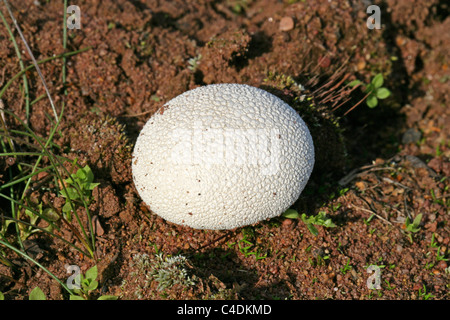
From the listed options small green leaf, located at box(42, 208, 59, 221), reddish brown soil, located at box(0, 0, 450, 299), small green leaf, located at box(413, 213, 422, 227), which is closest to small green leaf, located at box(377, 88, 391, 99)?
reddish brown soil, located at box(0, 0, 450, 299)

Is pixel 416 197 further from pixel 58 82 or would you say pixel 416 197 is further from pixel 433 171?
pixel 58 82

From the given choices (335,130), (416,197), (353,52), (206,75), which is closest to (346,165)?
(335,130)

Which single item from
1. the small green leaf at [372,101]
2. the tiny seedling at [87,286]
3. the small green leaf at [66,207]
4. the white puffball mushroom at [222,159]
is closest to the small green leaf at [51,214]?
the small green leaf at [66,207]

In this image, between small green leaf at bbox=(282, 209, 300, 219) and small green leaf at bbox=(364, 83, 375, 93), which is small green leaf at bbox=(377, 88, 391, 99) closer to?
small green leaf at bbox=(364, 83, 375, 93)

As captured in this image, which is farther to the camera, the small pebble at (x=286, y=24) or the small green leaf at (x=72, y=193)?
the small pebble at (x=286, y=24)

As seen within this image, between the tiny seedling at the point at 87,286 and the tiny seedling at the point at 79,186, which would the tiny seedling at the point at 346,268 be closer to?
the tiny seedling at the point at 87,286

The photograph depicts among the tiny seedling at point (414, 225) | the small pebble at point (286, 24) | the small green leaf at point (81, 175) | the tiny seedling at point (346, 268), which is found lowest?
the tiny seedling at point (346, 268)
